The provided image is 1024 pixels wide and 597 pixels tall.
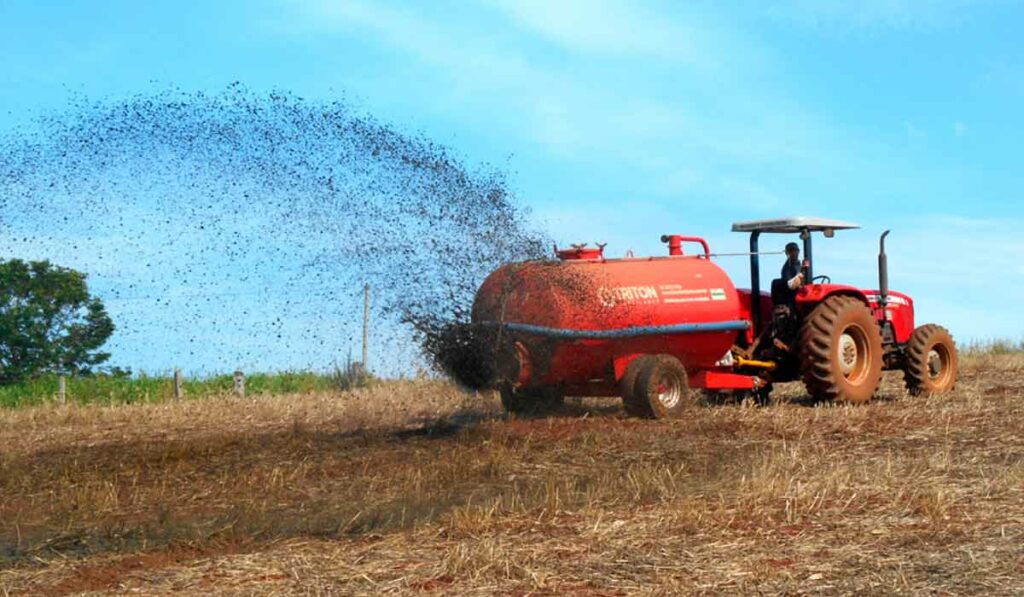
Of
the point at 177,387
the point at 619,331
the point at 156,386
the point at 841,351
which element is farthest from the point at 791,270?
the point at 156,386

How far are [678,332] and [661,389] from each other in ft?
2.39

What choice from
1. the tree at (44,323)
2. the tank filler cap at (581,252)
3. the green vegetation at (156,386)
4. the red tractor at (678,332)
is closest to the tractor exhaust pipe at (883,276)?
the red tractor at (678,332)

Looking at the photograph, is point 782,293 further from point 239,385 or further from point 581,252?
point 239,385

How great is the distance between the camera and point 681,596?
5.81m

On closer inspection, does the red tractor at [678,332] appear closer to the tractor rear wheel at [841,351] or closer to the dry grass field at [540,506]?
the tractor rear wheel at [841,351]

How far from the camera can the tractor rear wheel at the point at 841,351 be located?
15070 mm

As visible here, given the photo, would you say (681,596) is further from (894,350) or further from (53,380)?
(53,380)

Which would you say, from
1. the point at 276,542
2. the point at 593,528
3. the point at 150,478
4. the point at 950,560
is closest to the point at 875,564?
the point at 950,560

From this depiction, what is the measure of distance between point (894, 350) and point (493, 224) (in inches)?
284

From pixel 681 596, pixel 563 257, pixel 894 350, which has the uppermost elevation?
pixel 563 257

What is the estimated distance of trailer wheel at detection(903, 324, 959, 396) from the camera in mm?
16750

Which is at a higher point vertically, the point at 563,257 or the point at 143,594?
the point at 563,257

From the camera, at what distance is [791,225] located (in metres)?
15.6

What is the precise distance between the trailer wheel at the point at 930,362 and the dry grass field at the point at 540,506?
1.96 m
